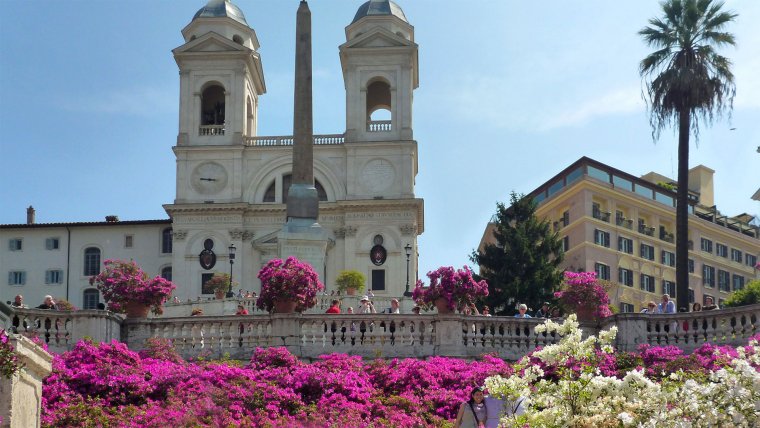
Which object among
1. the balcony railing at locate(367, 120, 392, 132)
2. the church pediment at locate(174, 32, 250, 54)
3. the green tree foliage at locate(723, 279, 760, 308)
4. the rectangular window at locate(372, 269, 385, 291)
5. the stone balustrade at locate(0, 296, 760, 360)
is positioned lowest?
the stone balustrade at locate(0, 296, 760, 360)

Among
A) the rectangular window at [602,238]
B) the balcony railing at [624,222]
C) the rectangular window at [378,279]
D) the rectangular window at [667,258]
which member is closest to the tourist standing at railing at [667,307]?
the rectangular window at [378,279]

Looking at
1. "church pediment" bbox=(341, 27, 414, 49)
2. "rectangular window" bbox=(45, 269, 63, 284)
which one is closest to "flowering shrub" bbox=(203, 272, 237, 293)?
"rectangular window" bbox=(45, 269, 63, 284)

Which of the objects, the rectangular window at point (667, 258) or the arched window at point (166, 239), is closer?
the arched window at point (166, 239)

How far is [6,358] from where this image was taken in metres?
14.6

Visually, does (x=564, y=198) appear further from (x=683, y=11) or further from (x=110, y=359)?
(x=110, y=359)

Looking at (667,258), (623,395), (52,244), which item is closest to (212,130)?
(52,244)

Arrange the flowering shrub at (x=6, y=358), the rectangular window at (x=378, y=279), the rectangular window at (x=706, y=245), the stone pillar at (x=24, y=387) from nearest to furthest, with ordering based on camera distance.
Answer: the flowering shrub at (x=6, y=358) → the stone pillar at (x=24, y=387) → the rectangular window at (x=378, y=279) → the rectangular window at (x=706, y=245)

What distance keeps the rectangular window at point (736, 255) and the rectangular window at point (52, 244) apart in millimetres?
52208

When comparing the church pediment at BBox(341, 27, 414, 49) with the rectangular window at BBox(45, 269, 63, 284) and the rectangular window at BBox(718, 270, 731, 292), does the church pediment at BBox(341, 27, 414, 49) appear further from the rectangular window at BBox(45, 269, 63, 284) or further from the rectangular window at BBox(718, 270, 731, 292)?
the rectangular window at BBox(718, 270, 731, 292)

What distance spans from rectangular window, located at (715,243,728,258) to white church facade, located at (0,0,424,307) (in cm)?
2820

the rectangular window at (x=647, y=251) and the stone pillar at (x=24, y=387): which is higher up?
the rectangular window at (x=647, y=251)

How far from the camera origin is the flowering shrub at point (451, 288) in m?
32.6

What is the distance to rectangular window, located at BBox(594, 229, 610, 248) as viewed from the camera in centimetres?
9656

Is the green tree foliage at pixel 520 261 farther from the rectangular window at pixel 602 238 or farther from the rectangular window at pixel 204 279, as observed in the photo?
the rectangular window at pixel 602 238
